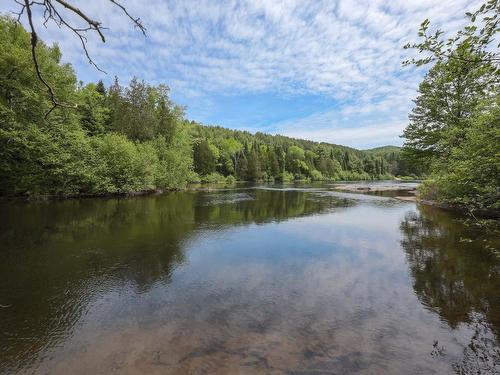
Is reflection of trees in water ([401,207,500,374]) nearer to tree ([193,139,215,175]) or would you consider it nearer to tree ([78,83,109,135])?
tree ([78,83,109,135])

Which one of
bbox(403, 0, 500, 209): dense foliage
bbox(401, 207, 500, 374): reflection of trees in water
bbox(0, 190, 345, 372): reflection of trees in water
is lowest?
bbox(401, 207, 500, 374): reflection of trees in water

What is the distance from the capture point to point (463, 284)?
8.66 meters

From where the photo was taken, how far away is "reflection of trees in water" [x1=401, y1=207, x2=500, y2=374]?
220 inches

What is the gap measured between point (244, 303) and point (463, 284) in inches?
262

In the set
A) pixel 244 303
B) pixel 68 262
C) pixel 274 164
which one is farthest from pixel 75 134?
pixel 274 164

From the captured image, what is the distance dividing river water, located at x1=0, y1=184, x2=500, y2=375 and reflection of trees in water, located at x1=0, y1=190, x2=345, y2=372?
5 centimetres

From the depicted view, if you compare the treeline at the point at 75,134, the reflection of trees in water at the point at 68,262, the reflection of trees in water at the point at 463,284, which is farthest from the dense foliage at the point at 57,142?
the reflection of trees in water at the point at 463,284

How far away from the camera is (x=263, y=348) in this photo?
548 cm

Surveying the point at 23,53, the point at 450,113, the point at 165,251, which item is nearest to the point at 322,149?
the point at 450,113

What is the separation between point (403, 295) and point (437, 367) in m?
3.06

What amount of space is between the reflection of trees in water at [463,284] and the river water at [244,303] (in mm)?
37

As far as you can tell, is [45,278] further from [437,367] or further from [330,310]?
[437,367]

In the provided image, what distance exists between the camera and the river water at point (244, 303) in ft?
17.0

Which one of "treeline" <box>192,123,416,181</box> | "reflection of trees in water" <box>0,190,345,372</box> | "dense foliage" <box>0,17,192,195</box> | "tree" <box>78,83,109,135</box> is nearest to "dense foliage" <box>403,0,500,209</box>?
"reflection of trees in water" <box>0,190,345,372</box>
